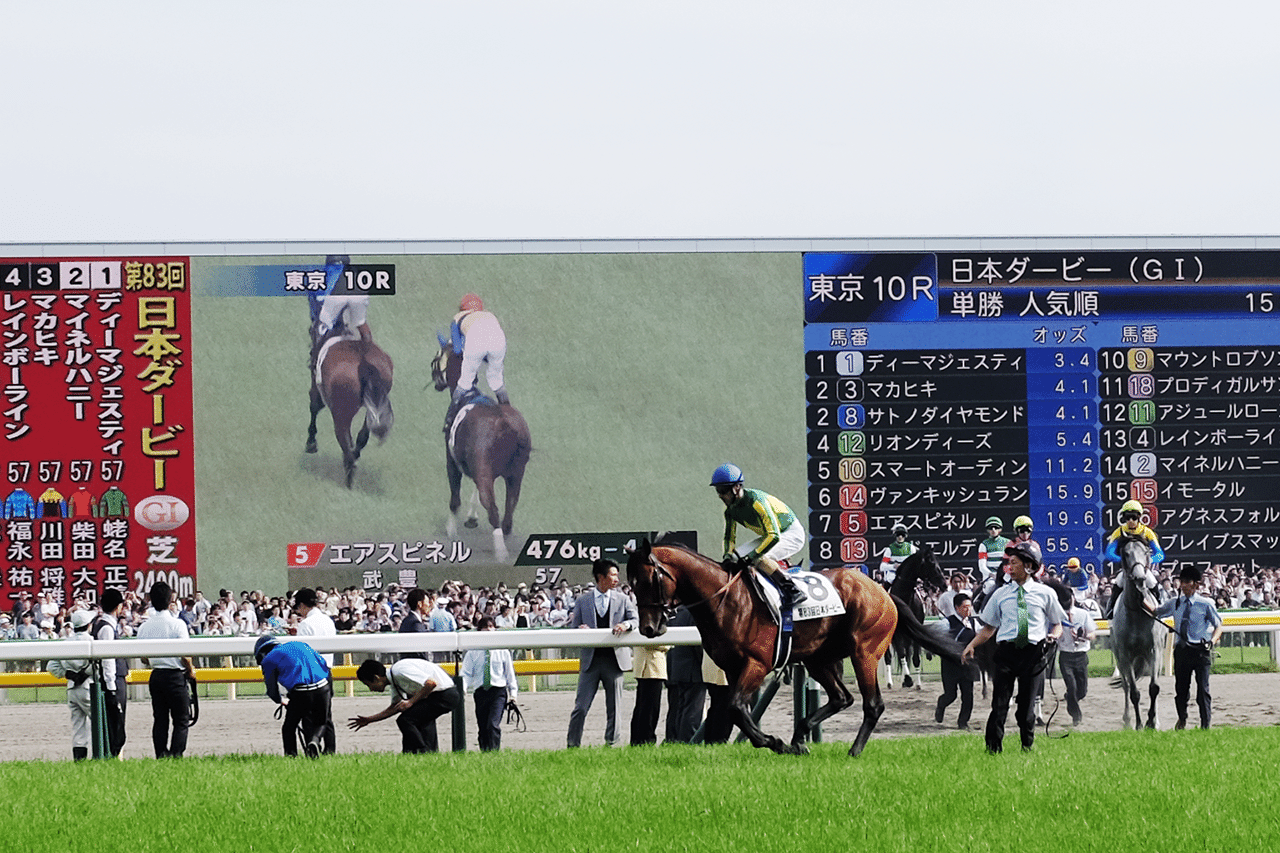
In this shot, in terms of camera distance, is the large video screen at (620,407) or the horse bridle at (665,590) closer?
the horse bridle at (665,590)

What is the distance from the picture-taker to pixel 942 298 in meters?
28.1

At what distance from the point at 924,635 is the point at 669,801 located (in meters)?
3.37

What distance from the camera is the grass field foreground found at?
266 inches

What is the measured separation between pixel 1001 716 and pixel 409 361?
21.1 m

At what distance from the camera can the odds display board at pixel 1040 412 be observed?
27.4 m

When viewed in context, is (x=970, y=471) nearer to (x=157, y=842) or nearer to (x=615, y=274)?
(x=615, y=274)

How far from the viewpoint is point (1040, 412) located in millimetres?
27766

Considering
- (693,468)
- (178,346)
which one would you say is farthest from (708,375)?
(178,346)

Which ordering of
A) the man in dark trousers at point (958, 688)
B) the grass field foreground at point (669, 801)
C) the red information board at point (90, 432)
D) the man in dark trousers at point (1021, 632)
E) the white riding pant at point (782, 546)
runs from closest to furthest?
the grass field foreground at point (669, 801)
the man in dark trousers at point (1021, 632)
the white riding pant at point (782, 546)
the man in dark trousers at point (958, 688)
the red information board at point (90, 432)

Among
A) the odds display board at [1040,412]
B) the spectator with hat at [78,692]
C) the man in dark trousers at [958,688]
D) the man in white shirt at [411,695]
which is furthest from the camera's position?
the odds display board at [1040,412]

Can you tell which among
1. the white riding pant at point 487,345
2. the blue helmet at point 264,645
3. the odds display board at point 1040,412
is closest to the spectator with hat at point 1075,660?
the blue helmet at point 264,645

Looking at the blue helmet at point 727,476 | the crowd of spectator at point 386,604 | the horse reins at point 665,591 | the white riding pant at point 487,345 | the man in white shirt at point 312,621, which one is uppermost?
the white riding pant at point 487,345

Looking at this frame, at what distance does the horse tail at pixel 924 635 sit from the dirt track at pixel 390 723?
21.4 inches

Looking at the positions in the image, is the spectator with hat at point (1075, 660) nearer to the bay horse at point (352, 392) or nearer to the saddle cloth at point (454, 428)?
the saddle cloth at point (454, 428)
